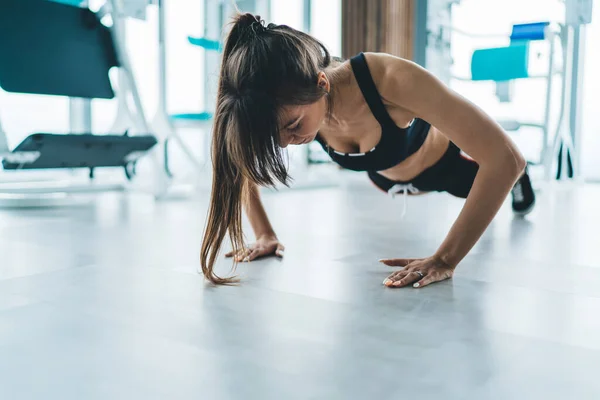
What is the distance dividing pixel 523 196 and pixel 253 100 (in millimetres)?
1422

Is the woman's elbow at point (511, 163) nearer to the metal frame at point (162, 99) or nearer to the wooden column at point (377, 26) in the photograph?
the metal frame at point (162, 99)

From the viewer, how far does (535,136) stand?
4.07 metres

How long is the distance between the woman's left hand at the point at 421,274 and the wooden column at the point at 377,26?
12.2 feet

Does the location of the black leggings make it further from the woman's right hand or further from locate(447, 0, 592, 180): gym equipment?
locate(447, 0, 592, 180): gym equipment

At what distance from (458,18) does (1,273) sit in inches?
170

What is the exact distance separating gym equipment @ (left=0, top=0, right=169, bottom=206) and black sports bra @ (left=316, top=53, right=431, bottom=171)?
113 cm

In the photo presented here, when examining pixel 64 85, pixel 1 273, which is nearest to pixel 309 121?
pixel 1 273

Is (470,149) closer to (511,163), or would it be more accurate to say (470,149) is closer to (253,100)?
(511,163)

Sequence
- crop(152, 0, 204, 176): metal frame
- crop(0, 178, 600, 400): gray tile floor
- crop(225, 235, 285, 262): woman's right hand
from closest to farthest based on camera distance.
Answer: crop(0, 178, 600, 400): gray tile floor
crop(225, 235, 285, 262): woman's right hand
crop(152, 0, 204, 176): metal frame

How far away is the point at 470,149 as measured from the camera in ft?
3.31

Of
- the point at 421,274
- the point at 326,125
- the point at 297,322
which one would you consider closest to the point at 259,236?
the point at 326,125

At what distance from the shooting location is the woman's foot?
191 centimetres

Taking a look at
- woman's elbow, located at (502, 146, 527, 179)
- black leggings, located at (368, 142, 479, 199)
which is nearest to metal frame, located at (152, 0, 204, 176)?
black leggings, located at (368, 142, 479, 199)

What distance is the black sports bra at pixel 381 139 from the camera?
109 centimetres
